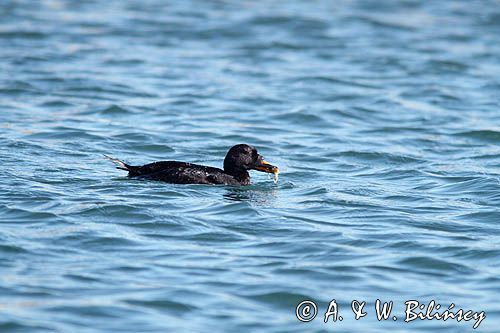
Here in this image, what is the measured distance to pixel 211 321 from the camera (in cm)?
802

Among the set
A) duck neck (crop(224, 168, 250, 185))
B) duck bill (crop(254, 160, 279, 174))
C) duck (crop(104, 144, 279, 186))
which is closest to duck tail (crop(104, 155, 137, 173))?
duck (crop(104, 144, 279, 186))

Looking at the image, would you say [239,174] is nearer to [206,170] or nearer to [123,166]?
[206,170]

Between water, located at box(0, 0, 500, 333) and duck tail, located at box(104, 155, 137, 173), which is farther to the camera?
duck tail, located at box(104, 155, 137, 173)

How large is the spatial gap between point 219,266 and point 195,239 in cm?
94

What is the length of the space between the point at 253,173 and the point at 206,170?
190 centimetres

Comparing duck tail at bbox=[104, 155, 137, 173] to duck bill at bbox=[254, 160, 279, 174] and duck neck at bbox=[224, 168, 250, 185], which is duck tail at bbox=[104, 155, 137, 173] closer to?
duck neck at bbox=[224, 168, 250, 185]

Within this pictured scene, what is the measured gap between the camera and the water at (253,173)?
8586 millimetres

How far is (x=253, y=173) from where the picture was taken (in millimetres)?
14266

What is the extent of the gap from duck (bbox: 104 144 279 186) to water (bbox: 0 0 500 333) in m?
0.12

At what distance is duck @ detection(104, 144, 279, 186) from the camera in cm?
1221

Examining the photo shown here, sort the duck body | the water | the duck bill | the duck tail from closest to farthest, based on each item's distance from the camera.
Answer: the water → the duck body → the duck tail → the duck bill

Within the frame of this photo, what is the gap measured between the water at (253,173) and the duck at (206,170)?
0.12 metres

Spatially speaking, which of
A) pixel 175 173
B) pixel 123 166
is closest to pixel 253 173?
pixel 123 166

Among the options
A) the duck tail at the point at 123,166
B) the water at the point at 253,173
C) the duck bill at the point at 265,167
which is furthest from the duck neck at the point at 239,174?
the duck tail at the point at 123,166
